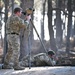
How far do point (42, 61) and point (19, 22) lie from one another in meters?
2.41

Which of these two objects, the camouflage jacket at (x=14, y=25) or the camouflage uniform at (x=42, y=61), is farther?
the camouflage uniform at (x=42, y=61)

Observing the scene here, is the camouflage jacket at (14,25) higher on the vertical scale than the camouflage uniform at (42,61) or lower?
higher

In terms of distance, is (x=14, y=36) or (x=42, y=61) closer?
→ (x=14, y=36)

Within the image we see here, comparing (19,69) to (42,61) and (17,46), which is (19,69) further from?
(42,61)

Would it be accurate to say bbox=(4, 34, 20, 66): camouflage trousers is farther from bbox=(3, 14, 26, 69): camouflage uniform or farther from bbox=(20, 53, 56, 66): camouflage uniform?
Answer: bbox=(20, 53, 56, 66): camouflage uniform

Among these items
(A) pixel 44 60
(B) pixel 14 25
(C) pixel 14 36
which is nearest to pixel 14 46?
(C) pixel 14 36

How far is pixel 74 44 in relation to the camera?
32656mm

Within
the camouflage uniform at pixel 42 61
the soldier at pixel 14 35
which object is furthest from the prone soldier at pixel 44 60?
the soldier at pixel 14 35

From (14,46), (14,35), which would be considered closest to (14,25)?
(14,35)

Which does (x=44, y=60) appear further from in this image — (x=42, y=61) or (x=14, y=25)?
(x=14, y=25)

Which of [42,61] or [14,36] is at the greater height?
[14,36]

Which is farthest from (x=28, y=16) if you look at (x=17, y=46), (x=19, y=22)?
(x=17, y=46)

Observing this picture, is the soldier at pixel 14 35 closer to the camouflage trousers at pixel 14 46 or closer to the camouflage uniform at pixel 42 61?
the camouflage trousers at pixel 14 46

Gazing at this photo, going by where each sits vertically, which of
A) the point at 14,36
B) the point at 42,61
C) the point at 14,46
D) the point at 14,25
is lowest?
the point at 42,61
